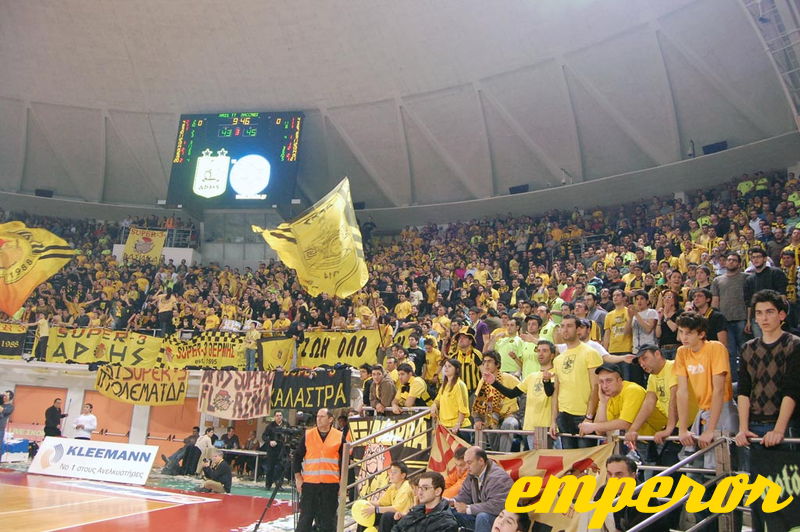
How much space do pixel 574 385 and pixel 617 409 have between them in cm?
70

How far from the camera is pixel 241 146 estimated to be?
1057 inches

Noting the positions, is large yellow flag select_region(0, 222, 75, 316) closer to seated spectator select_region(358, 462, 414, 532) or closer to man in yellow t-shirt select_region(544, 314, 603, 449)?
seated spectator select_region(358, 462, 414, 532)

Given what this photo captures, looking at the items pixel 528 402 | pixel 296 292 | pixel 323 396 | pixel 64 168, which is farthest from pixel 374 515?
pixel 64 168

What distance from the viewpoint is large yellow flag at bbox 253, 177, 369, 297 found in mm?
12148

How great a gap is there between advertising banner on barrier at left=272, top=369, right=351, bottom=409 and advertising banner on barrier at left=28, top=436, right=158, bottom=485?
298 centimetres

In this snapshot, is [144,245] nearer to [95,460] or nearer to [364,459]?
[95,460]

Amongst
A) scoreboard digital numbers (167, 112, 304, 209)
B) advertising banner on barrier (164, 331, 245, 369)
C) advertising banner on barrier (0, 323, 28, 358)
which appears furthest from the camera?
scoreboard digital numbers (167, 112, 304, 209)

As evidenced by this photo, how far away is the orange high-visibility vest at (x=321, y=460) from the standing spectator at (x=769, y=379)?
490cm

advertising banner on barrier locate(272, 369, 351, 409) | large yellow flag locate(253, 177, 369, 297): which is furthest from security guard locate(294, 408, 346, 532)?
advertising banner on barrier locate(272, 369, 351, 409)

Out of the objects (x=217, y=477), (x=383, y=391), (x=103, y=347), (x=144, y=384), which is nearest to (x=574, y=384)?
(x=383, y=391)

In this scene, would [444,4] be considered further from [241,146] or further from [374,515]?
[374,515]

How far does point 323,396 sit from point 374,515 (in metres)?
6.74

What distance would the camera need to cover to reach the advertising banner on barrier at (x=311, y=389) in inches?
553

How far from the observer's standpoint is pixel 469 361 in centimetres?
918
